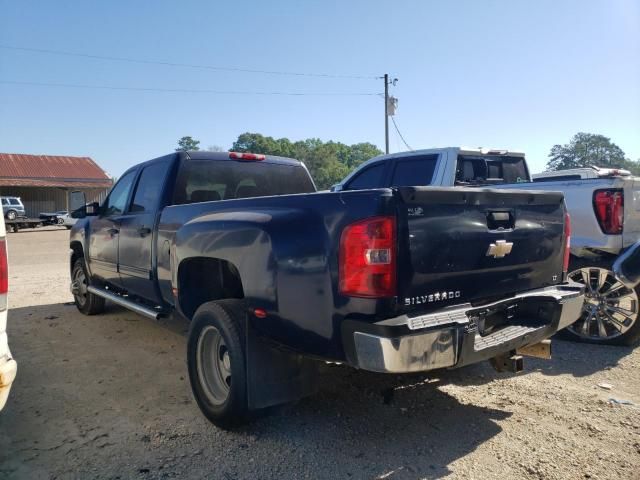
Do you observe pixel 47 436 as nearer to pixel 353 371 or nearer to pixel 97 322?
pixel 353 371

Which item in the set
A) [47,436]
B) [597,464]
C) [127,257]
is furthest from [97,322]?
[597,464]

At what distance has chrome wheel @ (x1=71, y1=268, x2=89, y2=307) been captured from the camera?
6732 mm

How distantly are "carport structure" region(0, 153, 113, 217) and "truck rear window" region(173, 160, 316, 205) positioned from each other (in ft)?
114

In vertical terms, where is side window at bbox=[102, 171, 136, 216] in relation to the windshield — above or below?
below

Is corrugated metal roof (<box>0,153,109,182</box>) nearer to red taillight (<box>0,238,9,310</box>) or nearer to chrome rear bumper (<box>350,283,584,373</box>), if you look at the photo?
red taillight (<box>0,238,9,310</box>)

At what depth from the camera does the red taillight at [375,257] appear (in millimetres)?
2439

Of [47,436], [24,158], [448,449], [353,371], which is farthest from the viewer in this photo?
[24,158]

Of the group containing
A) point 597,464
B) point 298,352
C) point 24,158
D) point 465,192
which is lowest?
point 597,464

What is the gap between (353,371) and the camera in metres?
4.34

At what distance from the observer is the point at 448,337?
2.50 meters

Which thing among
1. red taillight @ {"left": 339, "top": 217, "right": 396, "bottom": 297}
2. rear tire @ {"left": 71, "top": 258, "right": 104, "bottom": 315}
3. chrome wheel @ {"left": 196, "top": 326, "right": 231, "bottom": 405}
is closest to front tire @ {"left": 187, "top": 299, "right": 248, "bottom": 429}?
chrome wheel @ {"left": 196, "top": 326, "right": 231, "bottom": 405}

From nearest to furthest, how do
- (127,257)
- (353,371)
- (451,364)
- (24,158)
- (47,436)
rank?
(451,364), (47,436), (353,371), (127,257), (24,158)

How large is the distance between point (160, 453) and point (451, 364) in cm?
188

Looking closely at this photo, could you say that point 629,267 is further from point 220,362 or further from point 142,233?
point 142,233
